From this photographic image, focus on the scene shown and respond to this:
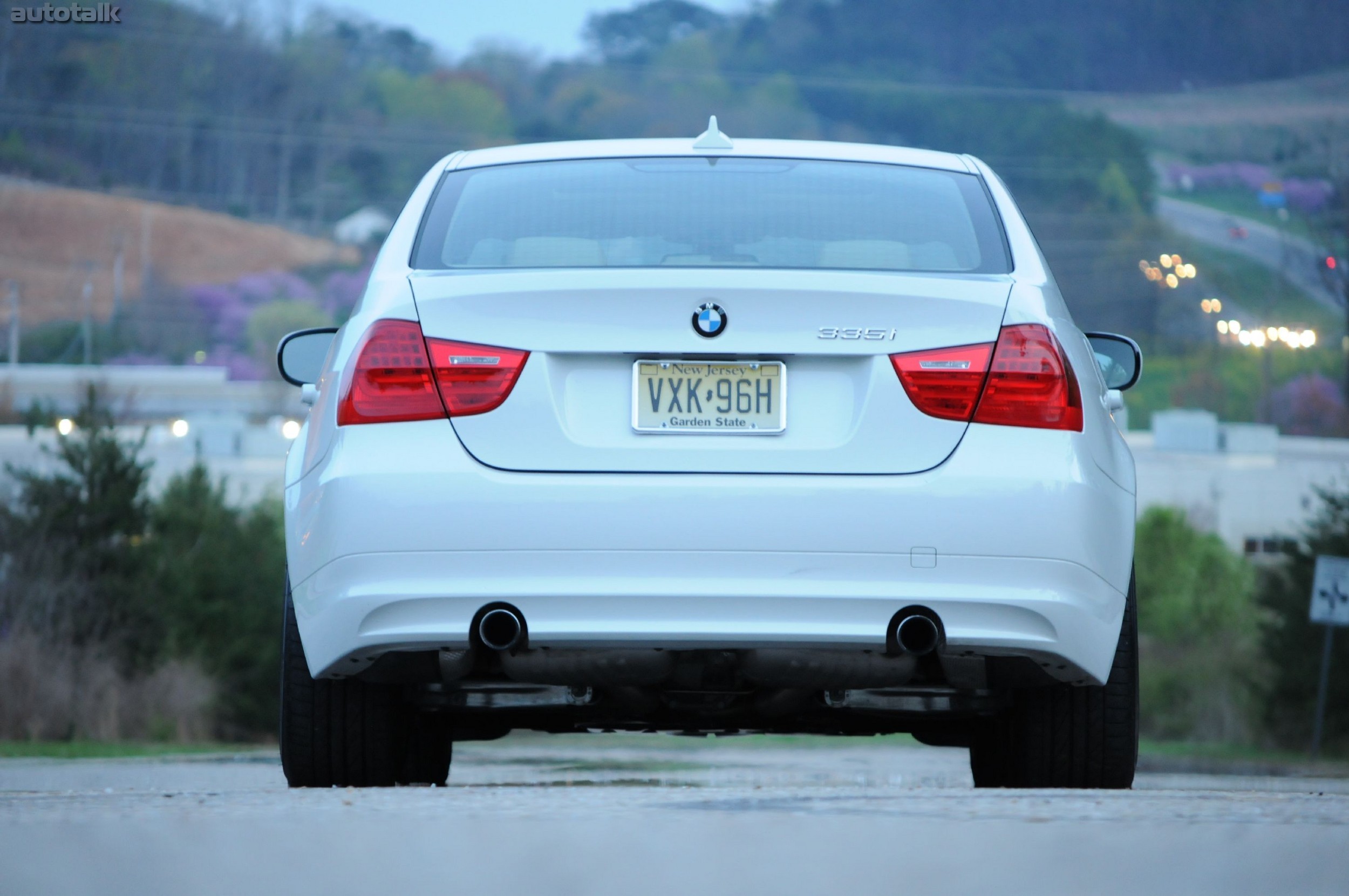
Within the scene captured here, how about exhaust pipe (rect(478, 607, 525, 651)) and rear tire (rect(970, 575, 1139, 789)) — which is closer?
exhaust pipe (rect(478, 607, 525, 651))

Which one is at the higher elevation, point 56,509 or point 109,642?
point 56,509

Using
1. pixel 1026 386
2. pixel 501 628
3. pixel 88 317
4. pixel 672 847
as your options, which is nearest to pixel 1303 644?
pixel 1026 386

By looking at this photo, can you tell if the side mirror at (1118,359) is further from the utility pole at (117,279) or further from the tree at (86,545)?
the utility pole at (117,279)

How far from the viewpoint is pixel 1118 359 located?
5.44 metres

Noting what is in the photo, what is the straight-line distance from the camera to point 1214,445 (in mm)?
108125

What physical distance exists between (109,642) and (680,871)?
53.2 m

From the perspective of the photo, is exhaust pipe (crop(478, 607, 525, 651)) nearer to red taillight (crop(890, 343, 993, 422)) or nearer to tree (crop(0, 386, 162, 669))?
red taillight (crop(890, 343, 993, 422))

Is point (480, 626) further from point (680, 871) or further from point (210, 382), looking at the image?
point (210, 382)

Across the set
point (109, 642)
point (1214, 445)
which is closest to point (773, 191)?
point (109, 642)

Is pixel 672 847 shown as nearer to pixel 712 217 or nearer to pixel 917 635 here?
pixel 917 635

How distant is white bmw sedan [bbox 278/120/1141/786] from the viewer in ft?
13.0

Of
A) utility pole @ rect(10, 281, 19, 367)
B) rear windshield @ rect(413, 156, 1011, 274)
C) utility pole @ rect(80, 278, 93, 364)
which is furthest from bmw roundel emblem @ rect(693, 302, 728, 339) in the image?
utility pole @ rect(80, 278, 93, 364)

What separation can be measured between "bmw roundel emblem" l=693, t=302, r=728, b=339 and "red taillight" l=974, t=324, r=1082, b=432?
596mm

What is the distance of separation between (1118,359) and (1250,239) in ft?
561
